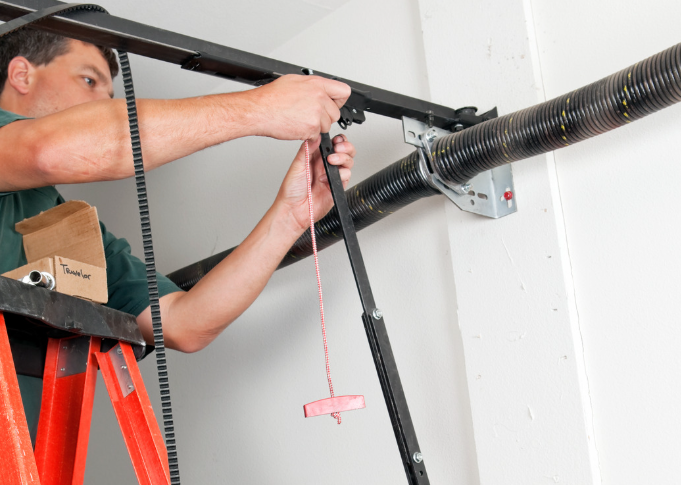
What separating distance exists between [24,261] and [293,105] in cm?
55

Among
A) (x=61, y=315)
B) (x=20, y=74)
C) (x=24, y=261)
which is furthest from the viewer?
(x=20, y=74)

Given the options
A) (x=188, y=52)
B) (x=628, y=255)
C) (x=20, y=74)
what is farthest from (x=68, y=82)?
(x=628, y=255)

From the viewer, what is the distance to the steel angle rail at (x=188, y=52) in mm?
846

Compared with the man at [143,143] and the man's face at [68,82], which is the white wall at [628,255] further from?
the man's face at [68,82]

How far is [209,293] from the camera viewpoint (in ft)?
4.29

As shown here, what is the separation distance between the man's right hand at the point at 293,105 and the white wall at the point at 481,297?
0.47 m

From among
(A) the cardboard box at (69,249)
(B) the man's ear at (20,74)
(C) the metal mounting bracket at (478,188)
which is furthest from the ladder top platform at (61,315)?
(B) the man's ear at (20,74)

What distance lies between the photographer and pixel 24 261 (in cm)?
107

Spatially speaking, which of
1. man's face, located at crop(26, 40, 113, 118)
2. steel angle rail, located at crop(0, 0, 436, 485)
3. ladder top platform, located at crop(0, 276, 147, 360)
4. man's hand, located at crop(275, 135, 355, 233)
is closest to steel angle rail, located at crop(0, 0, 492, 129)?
steel angle rail, located at crop(0, 0, 436, 485)

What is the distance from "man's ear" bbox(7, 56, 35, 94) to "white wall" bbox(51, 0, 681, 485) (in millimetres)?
433

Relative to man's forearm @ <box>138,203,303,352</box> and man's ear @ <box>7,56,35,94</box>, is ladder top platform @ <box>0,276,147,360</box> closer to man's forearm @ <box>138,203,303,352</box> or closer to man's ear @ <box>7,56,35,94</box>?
man's forearm @ <box>138,203,303,352</box>

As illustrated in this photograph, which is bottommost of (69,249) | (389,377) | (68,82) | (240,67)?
(389,377)

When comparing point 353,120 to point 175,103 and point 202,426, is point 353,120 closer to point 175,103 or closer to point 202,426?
point 175,103

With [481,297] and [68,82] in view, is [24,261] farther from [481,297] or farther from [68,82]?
[481,297]
